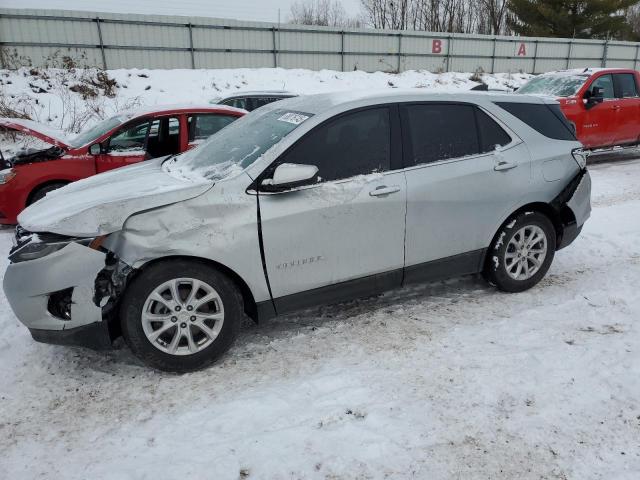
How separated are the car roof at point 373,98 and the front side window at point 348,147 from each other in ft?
0.32

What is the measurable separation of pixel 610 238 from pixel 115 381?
5.32m

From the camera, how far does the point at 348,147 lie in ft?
11.6

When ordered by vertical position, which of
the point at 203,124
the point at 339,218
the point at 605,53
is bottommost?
the point at 339,218

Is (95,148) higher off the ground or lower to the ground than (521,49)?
lower

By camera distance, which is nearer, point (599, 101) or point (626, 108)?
point (599, 101)

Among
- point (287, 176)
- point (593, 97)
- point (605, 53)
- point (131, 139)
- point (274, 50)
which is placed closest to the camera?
point (287, 176)

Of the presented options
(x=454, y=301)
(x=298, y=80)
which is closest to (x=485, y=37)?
(x=298, y=80)

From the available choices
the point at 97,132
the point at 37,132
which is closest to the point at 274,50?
the point at 97,132

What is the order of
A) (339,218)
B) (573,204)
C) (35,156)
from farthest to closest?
(35,156), (573,204), (339,218)

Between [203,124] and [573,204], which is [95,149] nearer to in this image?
[203,124]

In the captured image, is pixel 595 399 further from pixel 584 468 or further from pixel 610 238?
pixel 610 238

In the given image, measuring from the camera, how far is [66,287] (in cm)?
292

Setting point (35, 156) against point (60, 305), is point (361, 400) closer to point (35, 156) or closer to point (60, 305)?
point (60, 305)

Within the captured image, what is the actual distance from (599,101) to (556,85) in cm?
91
